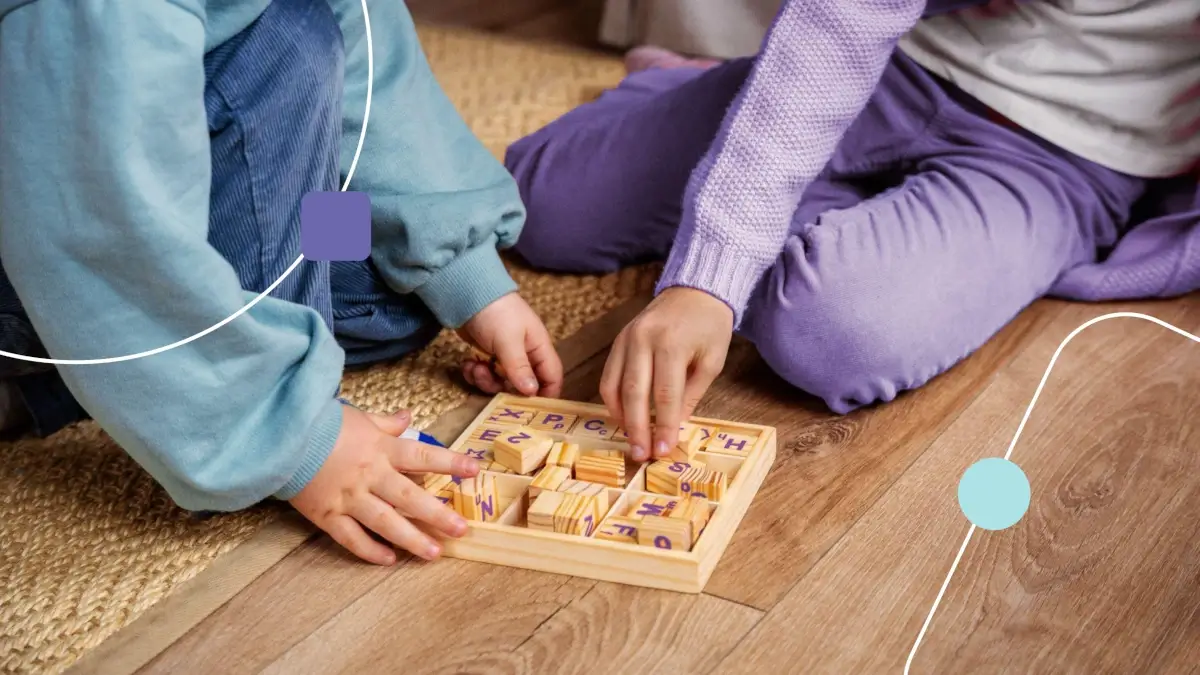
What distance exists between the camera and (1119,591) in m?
0.78

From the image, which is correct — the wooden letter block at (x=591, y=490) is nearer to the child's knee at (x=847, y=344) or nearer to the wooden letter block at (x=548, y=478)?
the wooden letter block at (x=548, y=478)

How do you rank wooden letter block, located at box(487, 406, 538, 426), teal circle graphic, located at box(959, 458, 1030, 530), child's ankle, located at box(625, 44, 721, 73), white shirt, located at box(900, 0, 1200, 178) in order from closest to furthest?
teal circle graphic, located at box(959, 458, 1030, 530) → wooden letter block, located at box(487, 406, 538, 426) → white shirt, located at box(900, 0, 1200, 178) → child's ankle, located at box(625, 44, 721, 73)

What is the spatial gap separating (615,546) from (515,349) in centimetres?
27

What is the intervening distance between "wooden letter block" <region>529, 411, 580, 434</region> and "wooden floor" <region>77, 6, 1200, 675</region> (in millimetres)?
148

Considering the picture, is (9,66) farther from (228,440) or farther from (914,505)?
(914,505)

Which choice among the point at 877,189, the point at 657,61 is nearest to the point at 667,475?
the point at 877,189

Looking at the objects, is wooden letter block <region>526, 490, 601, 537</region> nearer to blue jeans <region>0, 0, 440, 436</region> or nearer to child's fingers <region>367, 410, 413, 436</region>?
child's fingers <region>367, 410, 413, 436</region>

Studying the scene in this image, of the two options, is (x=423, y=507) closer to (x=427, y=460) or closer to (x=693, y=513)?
(x=427, y=460)

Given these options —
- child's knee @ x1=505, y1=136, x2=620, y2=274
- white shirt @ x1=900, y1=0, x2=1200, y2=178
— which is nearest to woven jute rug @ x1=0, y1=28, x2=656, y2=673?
child's knee @ x1=505, y1=136, x2=620, y2=274

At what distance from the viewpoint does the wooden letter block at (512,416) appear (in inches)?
37.7

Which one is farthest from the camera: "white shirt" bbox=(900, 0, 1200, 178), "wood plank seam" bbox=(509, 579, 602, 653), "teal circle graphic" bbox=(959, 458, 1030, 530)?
"white shirt" bbox=(900, 0, 1200, 178)

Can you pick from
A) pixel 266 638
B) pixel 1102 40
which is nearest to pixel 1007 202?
pixel 1102 40

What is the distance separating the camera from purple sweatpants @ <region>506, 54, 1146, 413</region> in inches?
39.1

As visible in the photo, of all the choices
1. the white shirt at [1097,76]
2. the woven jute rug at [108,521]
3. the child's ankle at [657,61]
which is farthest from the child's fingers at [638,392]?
the child's ankle at [657,61]
